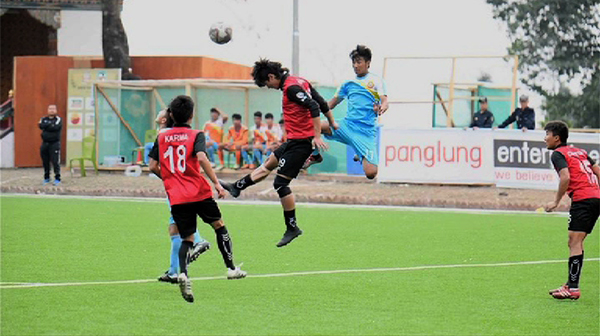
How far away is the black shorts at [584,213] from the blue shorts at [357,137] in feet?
11.2

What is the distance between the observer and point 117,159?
34.9 m

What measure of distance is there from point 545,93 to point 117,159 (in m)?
25.6

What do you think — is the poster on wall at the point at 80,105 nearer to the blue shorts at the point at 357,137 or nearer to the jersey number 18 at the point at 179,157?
the blue shorts at the point at 357,137

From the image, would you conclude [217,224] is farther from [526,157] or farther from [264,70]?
[526,157]

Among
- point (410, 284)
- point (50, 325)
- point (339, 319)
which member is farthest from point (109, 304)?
point (410, 284)

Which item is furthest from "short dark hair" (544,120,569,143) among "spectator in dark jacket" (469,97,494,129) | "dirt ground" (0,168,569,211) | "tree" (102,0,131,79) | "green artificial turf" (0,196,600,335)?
"tree" (102,0,131,79)

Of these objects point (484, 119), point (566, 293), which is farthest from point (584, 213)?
point (484, 119)

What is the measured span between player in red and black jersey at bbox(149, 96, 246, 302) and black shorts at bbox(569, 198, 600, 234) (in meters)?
4.02

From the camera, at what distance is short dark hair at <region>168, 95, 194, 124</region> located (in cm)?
1112

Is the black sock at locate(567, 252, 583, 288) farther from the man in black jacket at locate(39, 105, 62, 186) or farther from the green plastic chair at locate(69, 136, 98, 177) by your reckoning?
the green plastic chair at locate(69, 136, 98, 177)

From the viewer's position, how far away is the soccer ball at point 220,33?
23297 mm

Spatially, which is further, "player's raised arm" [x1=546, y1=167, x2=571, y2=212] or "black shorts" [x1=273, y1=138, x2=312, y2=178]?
"black shorts" [x1=273, y1=138, x2=312, y2=178]

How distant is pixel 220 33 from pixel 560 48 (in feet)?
102

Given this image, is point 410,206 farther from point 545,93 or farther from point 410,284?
point 545,93
